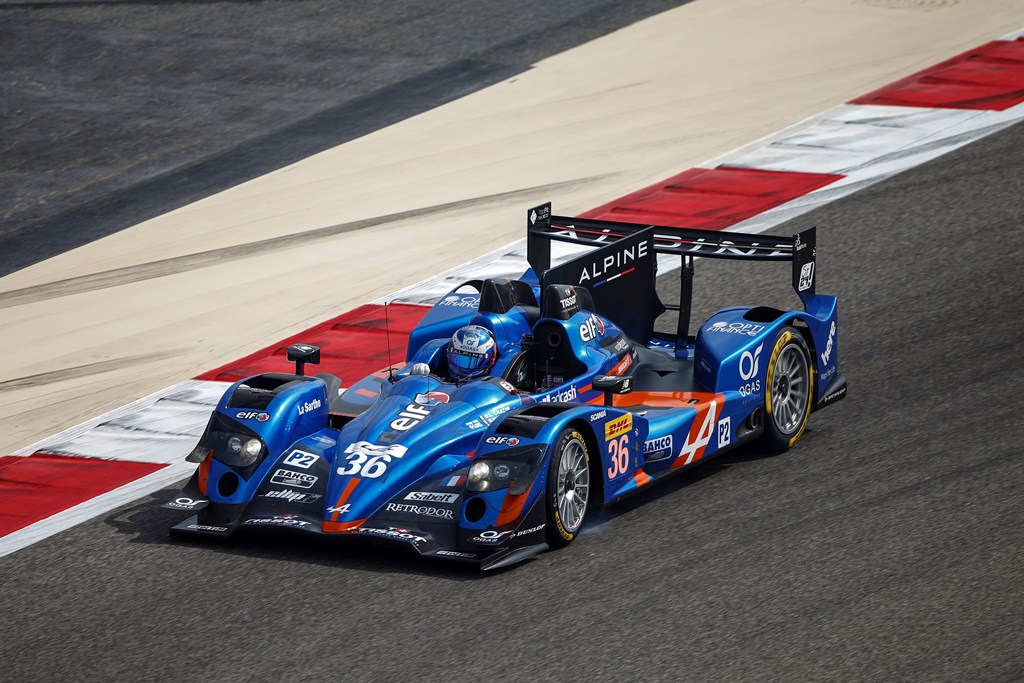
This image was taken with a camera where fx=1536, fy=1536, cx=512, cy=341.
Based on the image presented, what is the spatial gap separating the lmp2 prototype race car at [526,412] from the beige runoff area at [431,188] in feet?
11.6

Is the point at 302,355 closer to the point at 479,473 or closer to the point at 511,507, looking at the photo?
the point at 479,473

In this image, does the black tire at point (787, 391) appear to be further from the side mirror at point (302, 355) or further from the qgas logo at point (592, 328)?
the side mirror at point (302, 355)

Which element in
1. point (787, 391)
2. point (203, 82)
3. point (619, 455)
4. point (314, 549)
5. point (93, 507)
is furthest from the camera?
point (203, 82)

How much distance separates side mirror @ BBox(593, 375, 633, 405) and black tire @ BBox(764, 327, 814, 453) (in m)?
1.42

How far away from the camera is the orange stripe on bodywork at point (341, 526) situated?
9547 mm

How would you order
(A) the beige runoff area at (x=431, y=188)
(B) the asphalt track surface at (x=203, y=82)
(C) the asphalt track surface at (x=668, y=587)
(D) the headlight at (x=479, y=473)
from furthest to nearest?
(B) the asphalt track surface at (x=203, y=82) < (A) the beige runoff area at (x=431, y=188) < (D) the headlight at (x=479, y=473) < (C) the asphalt track surface at (x=668, y=587)

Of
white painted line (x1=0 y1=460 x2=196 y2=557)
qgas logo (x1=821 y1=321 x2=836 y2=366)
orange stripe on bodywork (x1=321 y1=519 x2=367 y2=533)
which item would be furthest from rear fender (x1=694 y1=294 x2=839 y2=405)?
white painted line (x1=0 y1=460 x2=196 y2=557)

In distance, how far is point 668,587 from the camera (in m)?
9.20

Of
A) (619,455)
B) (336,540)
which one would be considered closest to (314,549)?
(336,540)

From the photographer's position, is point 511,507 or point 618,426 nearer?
point 511,507

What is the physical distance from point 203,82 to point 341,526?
1458 centimetres

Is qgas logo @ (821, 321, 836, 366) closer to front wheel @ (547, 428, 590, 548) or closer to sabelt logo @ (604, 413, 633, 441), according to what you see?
sabelt logo @ (604, 413, 633, 441)

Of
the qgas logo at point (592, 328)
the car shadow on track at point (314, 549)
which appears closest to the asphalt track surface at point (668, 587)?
the car shadow on track at point (314, 549)

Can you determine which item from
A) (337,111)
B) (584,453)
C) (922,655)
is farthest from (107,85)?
(922,655)
